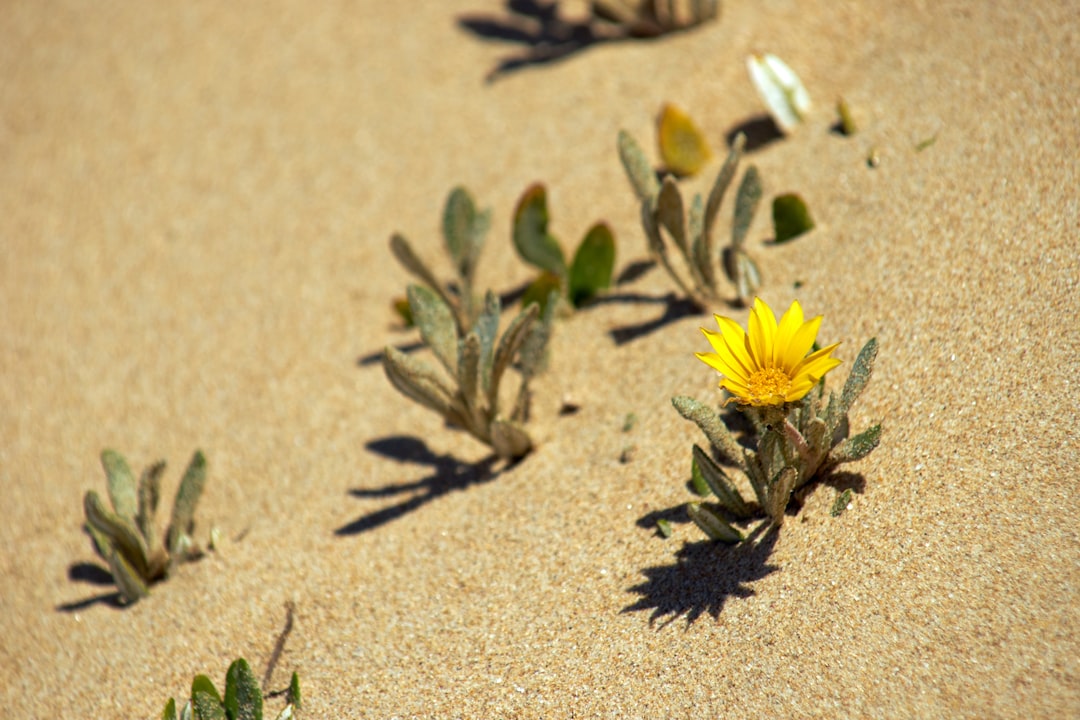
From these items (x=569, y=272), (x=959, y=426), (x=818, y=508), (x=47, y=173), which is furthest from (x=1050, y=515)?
(x=47, y=173)

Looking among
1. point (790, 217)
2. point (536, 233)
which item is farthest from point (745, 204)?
point (536, 233)

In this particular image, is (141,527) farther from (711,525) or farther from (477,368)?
(711,525)

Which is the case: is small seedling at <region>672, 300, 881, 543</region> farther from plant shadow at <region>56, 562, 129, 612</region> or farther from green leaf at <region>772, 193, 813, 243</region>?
plant shadow at <region>56, 562, 129, 612</region>

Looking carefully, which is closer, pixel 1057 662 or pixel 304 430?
pixel 1057 662

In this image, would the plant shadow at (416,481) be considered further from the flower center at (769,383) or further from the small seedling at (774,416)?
the flower center at (769,383)

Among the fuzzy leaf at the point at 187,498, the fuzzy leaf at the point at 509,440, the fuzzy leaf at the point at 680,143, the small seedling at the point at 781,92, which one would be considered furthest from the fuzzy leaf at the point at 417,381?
the small seedling at the point at 781,92

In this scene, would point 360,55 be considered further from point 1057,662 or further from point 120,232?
point 1057,662
